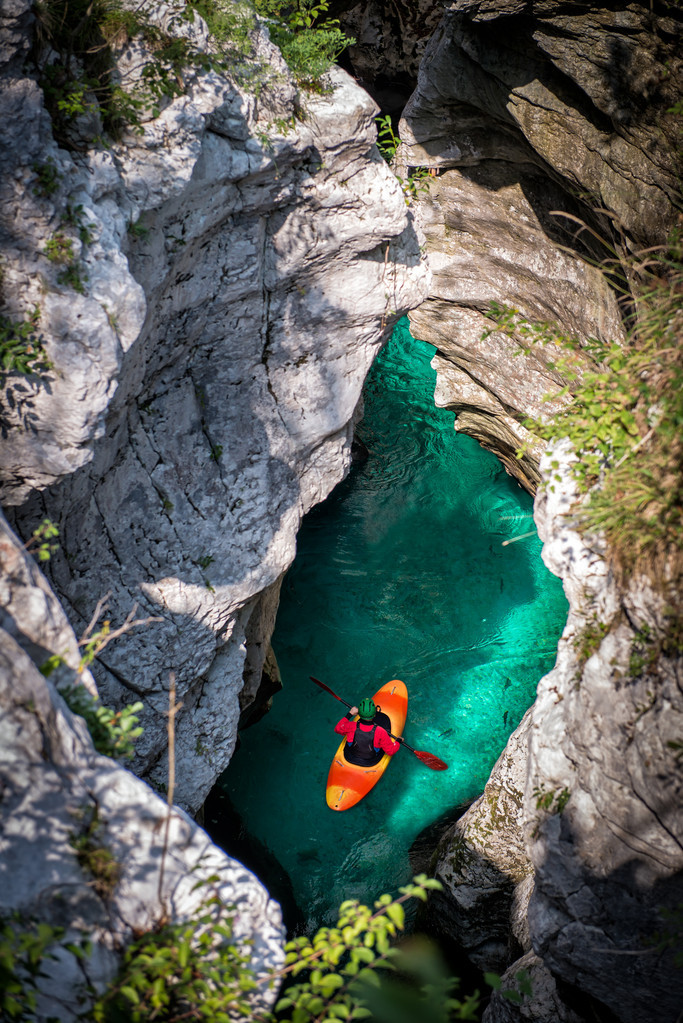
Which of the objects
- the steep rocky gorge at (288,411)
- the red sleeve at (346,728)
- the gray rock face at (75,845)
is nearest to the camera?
the gray rock face at (75,845)

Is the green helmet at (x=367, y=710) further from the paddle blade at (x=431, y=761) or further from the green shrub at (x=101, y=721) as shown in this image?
the green shrub at (x=101, y=721)

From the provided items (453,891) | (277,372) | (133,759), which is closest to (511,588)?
(453,891)

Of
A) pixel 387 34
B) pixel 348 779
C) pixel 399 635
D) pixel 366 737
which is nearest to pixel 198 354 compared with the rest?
pixel 366 737

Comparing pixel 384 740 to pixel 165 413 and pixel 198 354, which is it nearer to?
pixel 165 413

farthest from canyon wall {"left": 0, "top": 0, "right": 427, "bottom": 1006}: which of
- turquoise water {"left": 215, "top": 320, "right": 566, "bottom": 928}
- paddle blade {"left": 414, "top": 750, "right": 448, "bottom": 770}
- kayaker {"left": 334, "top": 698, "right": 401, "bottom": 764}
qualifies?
paddle blade {"left": 414, "top": 750, "right": 448, "bottom": 770}

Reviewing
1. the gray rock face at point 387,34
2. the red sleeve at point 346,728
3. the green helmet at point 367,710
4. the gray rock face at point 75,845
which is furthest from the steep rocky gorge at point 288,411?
the gray rock face at point 387,34

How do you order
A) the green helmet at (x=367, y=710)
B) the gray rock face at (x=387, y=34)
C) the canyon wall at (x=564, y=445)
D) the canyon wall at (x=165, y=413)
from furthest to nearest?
the gray rock face at (x=387, y=34) → the green helmet at (x=367, y=710) → the canyon wall at (x=564, y=445) → the canyon wall at (x=165, y=413)

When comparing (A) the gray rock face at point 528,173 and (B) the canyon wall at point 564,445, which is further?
(A) the gray rock face at point 528,173
